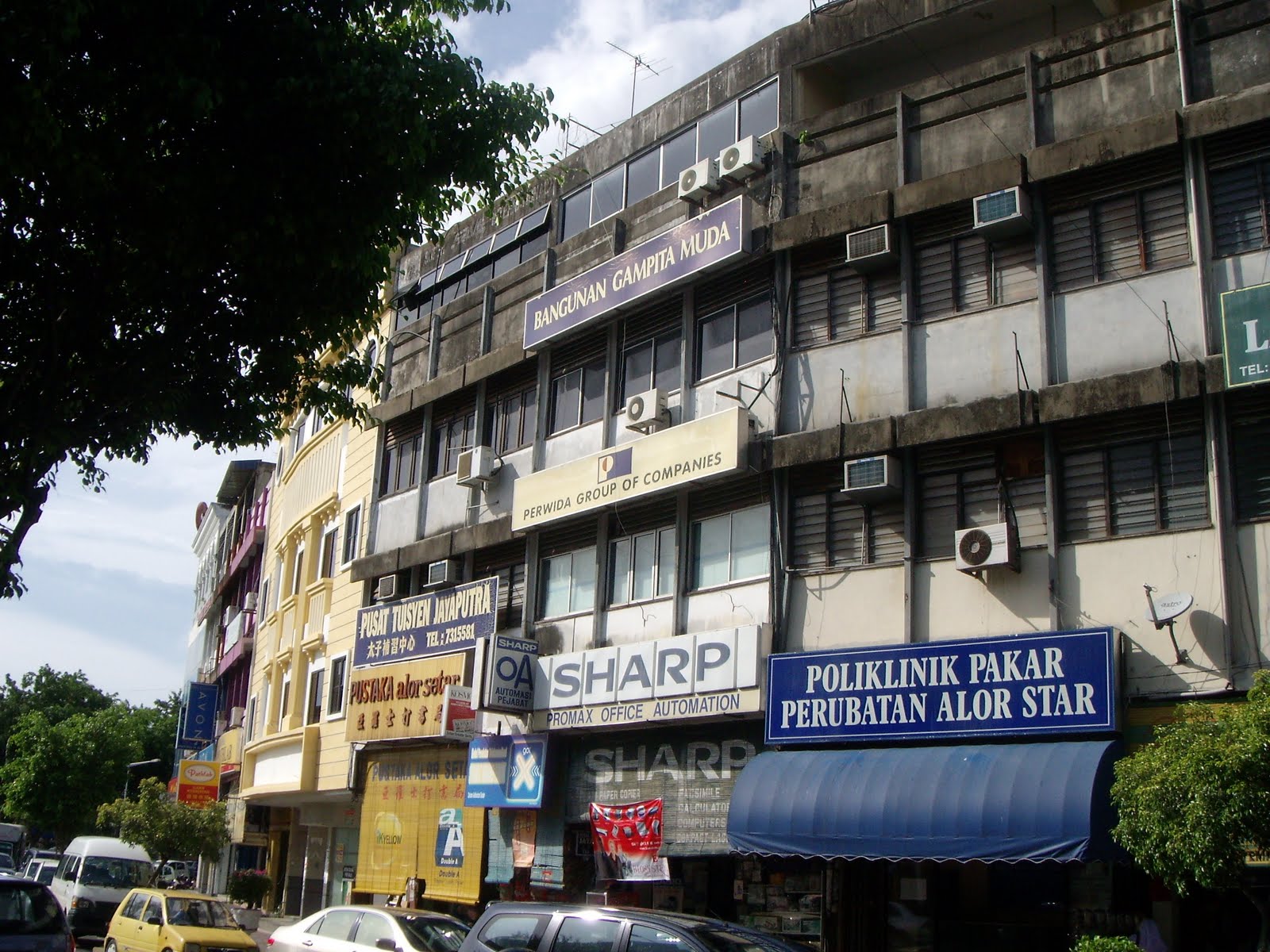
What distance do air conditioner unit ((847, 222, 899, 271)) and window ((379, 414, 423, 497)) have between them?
10.8m

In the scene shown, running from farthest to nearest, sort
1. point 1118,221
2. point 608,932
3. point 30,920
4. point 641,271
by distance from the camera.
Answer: point 641,271 < point 1118,221 < point 30,920 < point 608,932

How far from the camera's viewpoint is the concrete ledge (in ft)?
43.9

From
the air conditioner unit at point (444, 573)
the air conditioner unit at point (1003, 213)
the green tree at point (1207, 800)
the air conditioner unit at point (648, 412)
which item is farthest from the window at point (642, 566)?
the green tree at point (1207, 800)

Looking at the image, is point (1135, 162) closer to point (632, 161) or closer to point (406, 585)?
point (632, 161)

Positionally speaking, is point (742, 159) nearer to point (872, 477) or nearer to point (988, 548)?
point (872, 477)

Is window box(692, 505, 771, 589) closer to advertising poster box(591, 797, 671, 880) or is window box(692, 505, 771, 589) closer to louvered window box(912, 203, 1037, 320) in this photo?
advertising poster box(591, 797, 671, 880)

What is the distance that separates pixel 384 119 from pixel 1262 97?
890cm

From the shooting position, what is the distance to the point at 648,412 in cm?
1792

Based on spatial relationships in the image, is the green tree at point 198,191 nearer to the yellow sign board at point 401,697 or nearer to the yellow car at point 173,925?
the yellow car at point 173,925

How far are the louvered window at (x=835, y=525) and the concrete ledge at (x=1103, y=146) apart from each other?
4.27 metres

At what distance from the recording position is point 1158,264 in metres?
13.5

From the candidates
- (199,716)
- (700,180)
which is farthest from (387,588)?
(199,716)

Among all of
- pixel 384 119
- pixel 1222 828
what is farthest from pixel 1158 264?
pixel 384 119

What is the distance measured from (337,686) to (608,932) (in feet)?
58.6
